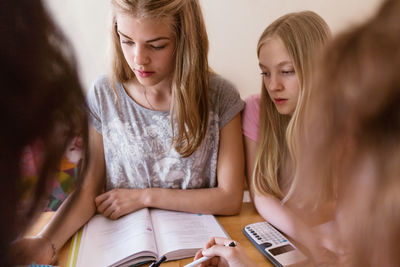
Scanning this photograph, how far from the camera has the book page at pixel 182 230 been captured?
0.86m

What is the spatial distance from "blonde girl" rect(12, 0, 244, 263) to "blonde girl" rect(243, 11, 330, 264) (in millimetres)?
56

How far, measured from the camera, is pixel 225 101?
1173mm

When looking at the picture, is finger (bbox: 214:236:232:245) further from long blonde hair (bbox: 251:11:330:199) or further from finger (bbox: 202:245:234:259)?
long blonde hair (bbox: 251:11:330:199)

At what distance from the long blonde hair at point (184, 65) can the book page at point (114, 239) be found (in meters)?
0.28

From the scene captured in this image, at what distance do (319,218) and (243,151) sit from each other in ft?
2.34

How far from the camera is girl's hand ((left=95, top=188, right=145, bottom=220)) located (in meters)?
1.04

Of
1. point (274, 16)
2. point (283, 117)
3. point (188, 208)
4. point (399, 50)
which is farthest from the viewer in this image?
point (274, 16)

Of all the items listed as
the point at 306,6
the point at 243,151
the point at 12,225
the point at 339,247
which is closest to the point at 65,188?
the point at 12,225

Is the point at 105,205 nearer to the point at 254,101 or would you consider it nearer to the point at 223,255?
the point at 223,255

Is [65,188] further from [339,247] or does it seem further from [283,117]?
[283,117]

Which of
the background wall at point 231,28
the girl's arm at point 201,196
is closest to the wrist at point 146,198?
the girl's arm at point 201,196

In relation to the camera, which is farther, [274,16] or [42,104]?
[274,16]

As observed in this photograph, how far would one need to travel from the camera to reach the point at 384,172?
0.29 meters


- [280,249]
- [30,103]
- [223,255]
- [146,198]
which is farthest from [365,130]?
[146,198]
